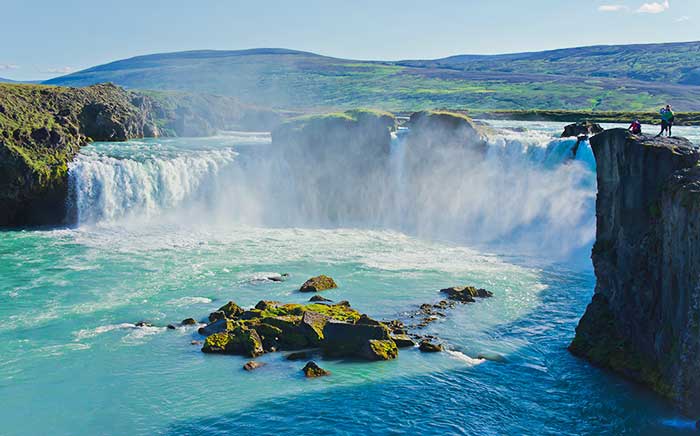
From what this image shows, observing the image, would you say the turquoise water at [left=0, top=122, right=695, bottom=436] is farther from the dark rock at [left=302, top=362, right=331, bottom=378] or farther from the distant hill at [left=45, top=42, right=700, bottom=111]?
the distant hill at [left=45, top=42, right=700, bottom=111]

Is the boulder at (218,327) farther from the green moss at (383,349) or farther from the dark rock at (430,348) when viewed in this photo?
the dark rock at (430,348)

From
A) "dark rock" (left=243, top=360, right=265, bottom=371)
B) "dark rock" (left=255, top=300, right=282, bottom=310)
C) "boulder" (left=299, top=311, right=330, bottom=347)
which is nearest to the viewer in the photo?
"dark rock" (left=243, top=360, right=265, bottom=371)

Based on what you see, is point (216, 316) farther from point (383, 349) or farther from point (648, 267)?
point (648, 267)

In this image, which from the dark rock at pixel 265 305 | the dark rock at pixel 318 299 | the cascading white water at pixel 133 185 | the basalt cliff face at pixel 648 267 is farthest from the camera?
the cascading white water at pixel 133 185

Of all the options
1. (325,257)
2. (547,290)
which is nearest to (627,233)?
(547,290)

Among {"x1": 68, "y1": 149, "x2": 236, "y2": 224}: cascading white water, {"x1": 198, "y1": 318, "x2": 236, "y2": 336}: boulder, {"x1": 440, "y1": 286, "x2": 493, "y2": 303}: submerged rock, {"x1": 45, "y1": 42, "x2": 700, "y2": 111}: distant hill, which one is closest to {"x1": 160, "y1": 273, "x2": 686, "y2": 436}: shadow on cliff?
{"x1": 198, "y1": 318, "x2": 236, "y2": 336}: boulder

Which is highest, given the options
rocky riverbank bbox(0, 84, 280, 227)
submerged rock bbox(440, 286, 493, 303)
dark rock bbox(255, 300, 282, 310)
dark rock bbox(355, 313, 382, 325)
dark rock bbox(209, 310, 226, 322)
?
rocky riverbank bbox(0, 84, 280, 227)

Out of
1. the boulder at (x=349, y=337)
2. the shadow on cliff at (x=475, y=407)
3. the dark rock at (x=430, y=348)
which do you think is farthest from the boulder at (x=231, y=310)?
the dark rock at (x=430, y=348)
